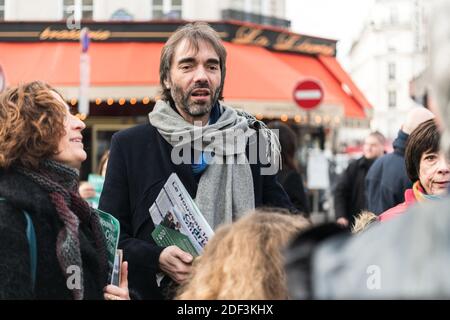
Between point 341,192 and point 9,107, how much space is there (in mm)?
6109

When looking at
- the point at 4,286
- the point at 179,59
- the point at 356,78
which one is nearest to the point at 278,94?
the point at 179,59

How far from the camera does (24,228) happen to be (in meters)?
2.20

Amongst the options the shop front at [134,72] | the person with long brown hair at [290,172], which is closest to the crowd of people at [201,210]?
the person with long brown hair at [290,172]

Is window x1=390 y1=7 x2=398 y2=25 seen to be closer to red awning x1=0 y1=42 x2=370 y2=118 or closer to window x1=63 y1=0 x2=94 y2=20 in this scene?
red awning x1=0 y1=42 x2=370 y2=118

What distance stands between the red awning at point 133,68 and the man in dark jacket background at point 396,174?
10.1 meters

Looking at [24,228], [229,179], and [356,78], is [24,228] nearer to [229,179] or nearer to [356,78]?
[229,179]

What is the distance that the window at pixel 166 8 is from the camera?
745 inches

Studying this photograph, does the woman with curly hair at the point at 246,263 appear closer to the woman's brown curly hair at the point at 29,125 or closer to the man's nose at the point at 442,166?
the woman's brown curly hair at the point at 29,125

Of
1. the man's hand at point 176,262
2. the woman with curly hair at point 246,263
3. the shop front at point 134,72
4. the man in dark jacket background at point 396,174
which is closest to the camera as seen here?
the woman with curly hair at point 246,263

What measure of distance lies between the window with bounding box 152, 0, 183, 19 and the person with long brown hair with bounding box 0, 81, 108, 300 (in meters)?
16.7

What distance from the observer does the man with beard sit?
294 centimetres

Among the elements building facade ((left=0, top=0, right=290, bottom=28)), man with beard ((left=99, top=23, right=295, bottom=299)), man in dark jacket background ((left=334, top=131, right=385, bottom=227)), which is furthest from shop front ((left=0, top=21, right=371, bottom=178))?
man with beard ((left=99, top=23, right=295, bottom=299))

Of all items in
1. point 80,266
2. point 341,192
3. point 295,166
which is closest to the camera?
point 80,266

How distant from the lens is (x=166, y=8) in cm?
1898
